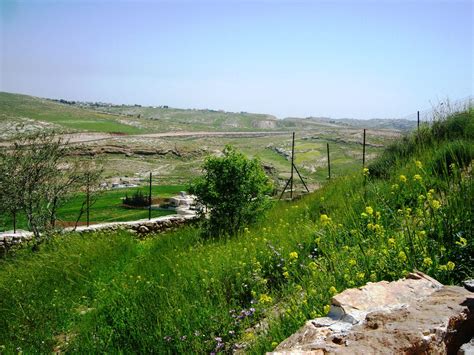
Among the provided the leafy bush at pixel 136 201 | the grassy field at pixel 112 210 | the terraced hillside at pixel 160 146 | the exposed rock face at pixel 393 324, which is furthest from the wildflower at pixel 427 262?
the leafy bush at pixel 136 201

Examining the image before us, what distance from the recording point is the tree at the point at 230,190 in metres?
10.1

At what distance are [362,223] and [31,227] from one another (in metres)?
11.9

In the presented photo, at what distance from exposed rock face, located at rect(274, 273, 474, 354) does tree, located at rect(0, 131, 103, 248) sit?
465 inches

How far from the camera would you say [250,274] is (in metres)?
5.24

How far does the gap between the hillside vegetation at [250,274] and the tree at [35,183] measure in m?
4.78

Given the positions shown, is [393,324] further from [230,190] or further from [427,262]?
[230,190]

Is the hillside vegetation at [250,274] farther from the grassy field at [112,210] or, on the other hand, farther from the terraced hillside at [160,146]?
the terraced hillside at [160,146]

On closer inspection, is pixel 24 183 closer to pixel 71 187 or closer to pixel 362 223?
pixel 71 187

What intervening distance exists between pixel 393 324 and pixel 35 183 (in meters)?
14.2

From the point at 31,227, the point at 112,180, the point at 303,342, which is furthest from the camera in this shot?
the point at 112,180

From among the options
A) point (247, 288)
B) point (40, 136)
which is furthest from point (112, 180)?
point (247, 288)

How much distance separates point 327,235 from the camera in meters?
5.07

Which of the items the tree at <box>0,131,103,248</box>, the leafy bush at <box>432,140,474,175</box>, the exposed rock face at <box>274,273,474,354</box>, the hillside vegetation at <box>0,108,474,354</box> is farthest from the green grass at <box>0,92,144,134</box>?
the exposed rock face at <box>274,273,474,354</box>

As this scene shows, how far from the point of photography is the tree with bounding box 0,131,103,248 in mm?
13797
